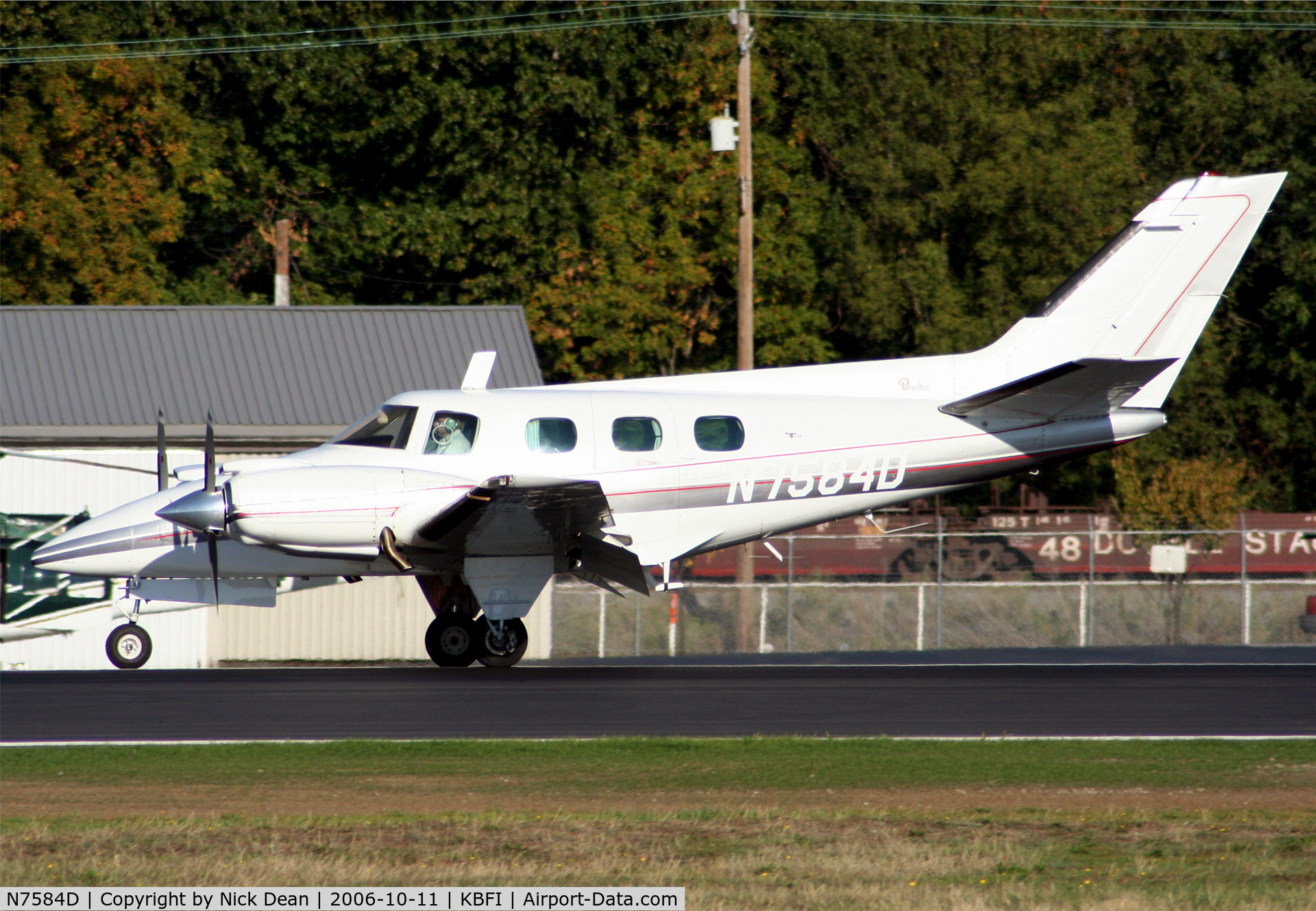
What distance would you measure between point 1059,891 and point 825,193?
3198 cm

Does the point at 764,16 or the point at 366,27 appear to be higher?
the point at 764,16

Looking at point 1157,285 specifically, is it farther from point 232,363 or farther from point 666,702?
point 232,363

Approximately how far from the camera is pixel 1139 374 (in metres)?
16.8

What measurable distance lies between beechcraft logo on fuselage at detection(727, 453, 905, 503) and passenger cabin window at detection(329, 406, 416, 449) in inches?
145

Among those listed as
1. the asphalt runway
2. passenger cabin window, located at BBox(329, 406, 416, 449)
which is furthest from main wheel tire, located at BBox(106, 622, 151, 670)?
passenger cabin window, located at BBox(329, 406, 416, 449)

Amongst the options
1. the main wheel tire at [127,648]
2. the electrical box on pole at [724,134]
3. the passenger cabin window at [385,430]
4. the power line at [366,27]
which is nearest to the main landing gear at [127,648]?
the main wheel tire at [127,648]

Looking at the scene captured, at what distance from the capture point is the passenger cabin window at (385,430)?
16.0 meters

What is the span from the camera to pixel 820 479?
1722 cm

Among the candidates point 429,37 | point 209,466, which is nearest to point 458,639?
point 209,466

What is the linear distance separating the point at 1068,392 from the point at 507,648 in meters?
7.12

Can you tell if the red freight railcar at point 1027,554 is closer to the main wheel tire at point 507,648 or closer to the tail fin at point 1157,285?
the tail fin at point 1157,285

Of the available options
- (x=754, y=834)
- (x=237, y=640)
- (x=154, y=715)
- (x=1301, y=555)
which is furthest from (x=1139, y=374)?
(x=1301, y=555)

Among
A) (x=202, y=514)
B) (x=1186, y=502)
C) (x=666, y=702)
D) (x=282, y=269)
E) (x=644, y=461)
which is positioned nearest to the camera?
(x=666, y=702)

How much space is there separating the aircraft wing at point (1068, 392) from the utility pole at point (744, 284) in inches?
253
